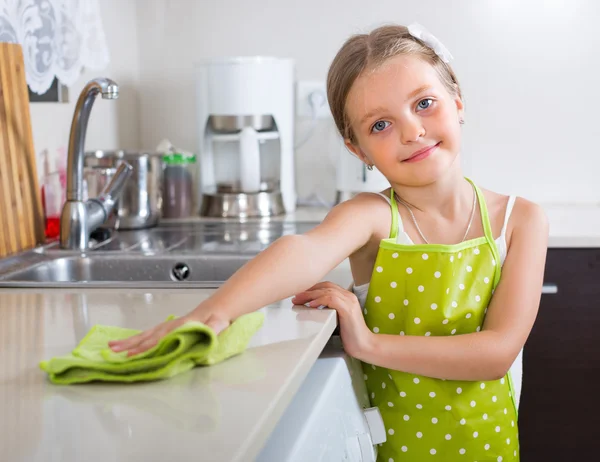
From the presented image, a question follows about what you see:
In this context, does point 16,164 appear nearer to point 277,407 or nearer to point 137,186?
point 137,186

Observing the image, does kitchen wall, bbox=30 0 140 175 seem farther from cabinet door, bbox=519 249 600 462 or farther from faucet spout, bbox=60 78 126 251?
cabinet door, bbox=519 249 600 462

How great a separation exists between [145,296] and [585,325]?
1048mm

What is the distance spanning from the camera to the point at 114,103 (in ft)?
7.59

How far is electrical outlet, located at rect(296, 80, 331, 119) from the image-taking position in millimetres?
2297

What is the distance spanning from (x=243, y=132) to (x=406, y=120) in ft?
3.40

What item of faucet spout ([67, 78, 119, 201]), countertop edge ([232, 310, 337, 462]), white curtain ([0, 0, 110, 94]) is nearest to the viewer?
Result: countertop edge ([232, 310, 337, 462])

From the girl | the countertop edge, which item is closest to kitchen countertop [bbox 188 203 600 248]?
the girl

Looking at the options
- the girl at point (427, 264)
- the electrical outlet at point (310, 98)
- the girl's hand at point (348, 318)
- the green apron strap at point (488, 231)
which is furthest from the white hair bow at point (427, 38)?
the electrical outlet at point (310, 98)

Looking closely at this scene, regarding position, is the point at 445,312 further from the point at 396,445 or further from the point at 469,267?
the point at 396,445

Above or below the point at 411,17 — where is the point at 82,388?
below

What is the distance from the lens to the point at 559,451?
1.84 m

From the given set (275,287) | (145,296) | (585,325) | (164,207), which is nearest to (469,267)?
(275,287)

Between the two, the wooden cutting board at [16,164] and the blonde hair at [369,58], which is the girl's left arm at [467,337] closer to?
the blonde hair at [369,58]

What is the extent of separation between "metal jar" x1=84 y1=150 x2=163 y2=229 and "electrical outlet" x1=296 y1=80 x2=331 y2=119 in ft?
1.51
